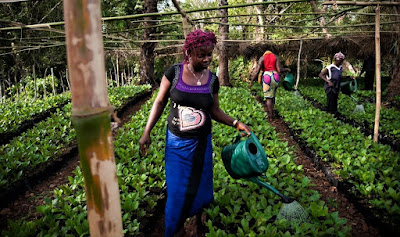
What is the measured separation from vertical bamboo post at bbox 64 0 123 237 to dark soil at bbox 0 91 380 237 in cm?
184

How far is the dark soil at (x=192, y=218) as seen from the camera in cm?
293

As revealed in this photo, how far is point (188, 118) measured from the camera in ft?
7.67

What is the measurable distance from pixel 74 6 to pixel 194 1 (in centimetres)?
2375

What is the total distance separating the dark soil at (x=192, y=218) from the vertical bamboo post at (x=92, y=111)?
1840mm

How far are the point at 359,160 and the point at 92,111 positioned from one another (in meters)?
4.22

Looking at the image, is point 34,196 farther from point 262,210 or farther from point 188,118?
point 262,210

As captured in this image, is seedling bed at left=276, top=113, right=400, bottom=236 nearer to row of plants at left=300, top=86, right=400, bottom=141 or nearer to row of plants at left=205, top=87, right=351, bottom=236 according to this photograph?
row of plants at left=205, top=87, right=351, bottom=236

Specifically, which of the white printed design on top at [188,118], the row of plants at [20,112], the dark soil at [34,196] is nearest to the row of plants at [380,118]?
the white printed design on top at [188,118]

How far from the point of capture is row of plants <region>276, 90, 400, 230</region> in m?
3.00

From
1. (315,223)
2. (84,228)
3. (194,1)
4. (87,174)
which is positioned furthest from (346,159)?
(194,1)

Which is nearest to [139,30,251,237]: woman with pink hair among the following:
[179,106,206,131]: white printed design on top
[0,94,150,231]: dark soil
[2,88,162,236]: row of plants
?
[179,106,206,131]: white printed design on top

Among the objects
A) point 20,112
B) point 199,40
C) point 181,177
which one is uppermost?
point 199,40

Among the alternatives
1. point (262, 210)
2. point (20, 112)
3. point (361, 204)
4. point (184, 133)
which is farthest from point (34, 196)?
point (20, 112)

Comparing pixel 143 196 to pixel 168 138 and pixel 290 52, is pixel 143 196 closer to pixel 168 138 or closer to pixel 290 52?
pixel 168 138
